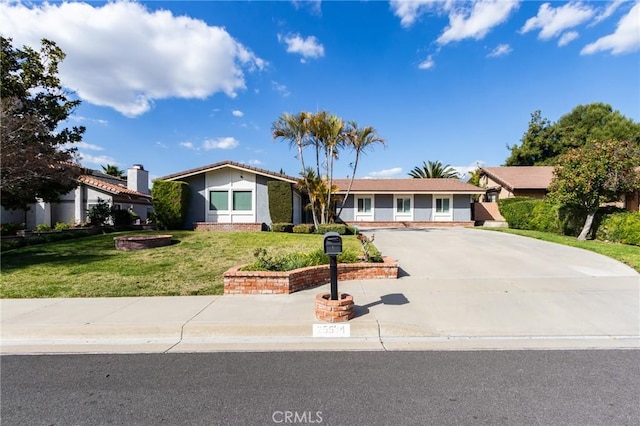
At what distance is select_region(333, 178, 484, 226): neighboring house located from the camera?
24812 millimetres

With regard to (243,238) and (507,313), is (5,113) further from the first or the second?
(507,313)

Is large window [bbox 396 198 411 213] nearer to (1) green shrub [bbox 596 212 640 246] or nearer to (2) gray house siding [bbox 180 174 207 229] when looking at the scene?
(1) green shrub [bbox 596 212 640 246]

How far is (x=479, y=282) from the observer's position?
7398 mm

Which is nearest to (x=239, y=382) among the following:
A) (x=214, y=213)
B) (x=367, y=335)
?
(x=367, y=335)

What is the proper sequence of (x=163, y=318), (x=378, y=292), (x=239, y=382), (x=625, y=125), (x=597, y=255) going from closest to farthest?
1. (x=239, y=382)
2. (x=163, y=318)
3. (x=378, y=292)
4. (x=597, y=255)
5. (x=625, y=125)

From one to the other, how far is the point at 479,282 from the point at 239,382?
6.12m

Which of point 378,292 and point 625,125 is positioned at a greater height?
point 625,125

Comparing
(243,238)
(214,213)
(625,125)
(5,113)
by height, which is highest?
(625,125)

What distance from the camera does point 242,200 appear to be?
1750 centimetres

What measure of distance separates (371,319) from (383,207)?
20.8 meters

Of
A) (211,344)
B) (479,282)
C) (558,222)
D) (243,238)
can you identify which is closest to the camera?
(211,344)

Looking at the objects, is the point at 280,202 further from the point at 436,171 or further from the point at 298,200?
the point at 436,171

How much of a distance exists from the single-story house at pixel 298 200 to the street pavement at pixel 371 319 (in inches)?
430

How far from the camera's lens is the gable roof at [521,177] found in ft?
83.5
